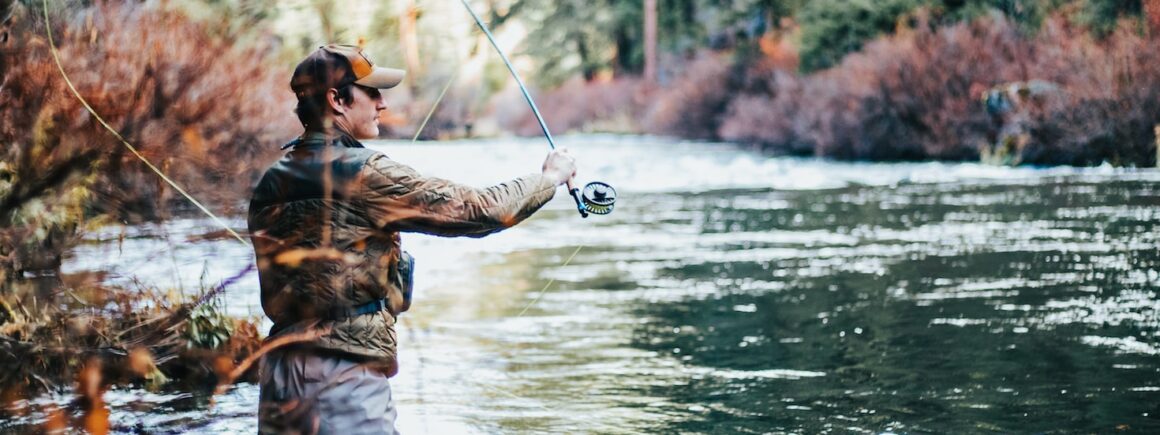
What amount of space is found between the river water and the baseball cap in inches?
36.4

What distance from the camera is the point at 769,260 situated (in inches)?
497

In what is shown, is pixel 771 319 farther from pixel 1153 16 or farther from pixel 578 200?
pixel 1153 16

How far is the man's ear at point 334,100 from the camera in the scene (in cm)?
374

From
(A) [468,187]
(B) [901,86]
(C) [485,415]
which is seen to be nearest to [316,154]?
(A) [468,187]

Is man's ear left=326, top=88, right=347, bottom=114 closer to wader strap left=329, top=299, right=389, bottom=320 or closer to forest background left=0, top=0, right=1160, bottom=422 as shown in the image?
wader strap left=329, top=299, right=389, bottom=320

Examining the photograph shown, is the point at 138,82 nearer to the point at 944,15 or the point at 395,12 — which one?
the point at 395,12

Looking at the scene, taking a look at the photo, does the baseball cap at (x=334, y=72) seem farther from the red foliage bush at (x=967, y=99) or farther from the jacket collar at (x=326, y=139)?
the red foliage bush at (x=967, y=99)

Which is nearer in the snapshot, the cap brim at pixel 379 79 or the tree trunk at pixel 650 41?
the cap brim at pixel 379 79

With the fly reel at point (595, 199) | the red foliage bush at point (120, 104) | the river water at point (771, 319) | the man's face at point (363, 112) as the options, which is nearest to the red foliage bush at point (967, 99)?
the river water at point (771, 319)

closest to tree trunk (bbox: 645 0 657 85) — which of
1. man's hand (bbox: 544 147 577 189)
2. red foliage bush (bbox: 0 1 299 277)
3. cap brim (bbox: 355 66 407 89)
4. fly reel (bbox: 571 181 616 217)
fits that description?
red foliage bush (bbox: 0 1 299 277)

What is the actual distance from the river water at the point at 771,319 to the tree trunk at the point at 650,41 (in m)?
38.5

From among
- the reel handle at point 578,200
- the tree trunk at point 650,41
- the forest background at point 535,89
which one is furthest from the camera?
the tree trunk at point 650,41

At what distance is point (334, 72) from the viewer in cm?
372

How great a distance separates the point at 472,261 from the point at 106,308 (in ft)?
25.6
